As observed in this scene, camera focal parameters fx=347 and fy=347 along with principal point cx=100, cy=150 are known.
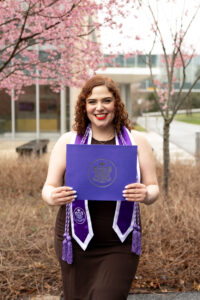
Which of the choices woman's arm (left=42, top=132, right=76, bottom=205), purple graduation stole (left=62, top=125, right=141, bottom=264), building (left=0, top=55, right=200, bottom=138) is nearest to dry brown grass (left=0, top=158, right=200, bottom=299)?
purple graduation stole (left=62, top=125, right=141, bottom=264)

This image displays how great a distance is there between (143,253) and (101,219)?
62.5 inches

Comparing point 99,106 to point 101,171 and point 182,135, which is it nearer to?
point 101,171

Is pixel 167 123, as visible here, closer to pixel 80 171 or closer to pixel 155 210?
pixel 155 210

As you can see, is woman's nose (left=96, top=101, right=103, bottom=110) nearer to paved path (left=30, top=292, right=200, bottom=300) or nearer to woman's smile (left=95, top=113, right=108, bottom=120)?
woman's smile (left=95, top=113, right=108, bottom=120)

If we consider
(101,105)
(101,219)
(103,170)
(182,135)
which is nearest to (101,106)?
(101,105)

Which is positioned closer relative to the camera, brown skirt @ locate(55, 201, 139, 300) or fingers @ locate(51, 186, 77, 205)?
fingers @ locate(51, 186, 77, 205)

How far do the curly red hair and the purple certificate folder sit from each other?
0.94ft

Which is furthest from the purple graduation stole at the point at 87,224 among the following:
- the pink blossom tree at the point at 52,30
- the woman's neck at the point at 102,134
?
the pink blossom tree at the point at 52,30

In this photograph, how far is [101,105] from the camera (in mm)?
1917

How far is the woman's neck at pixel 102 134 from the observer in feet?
6.57

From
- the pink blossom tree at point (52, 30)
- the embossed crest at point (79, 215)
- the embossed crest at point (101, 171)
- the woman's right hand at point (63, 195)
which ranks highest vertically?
the pink blossom tree at point (52, 30)

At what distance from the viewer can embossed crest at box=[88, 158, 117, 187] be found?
5.73 feet

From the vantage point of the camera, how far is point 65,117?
56.0ft

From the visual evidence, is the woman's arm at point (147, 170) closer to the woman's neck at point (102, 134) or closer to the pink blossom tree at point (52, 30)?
the woman's neck at point (102, 134)
